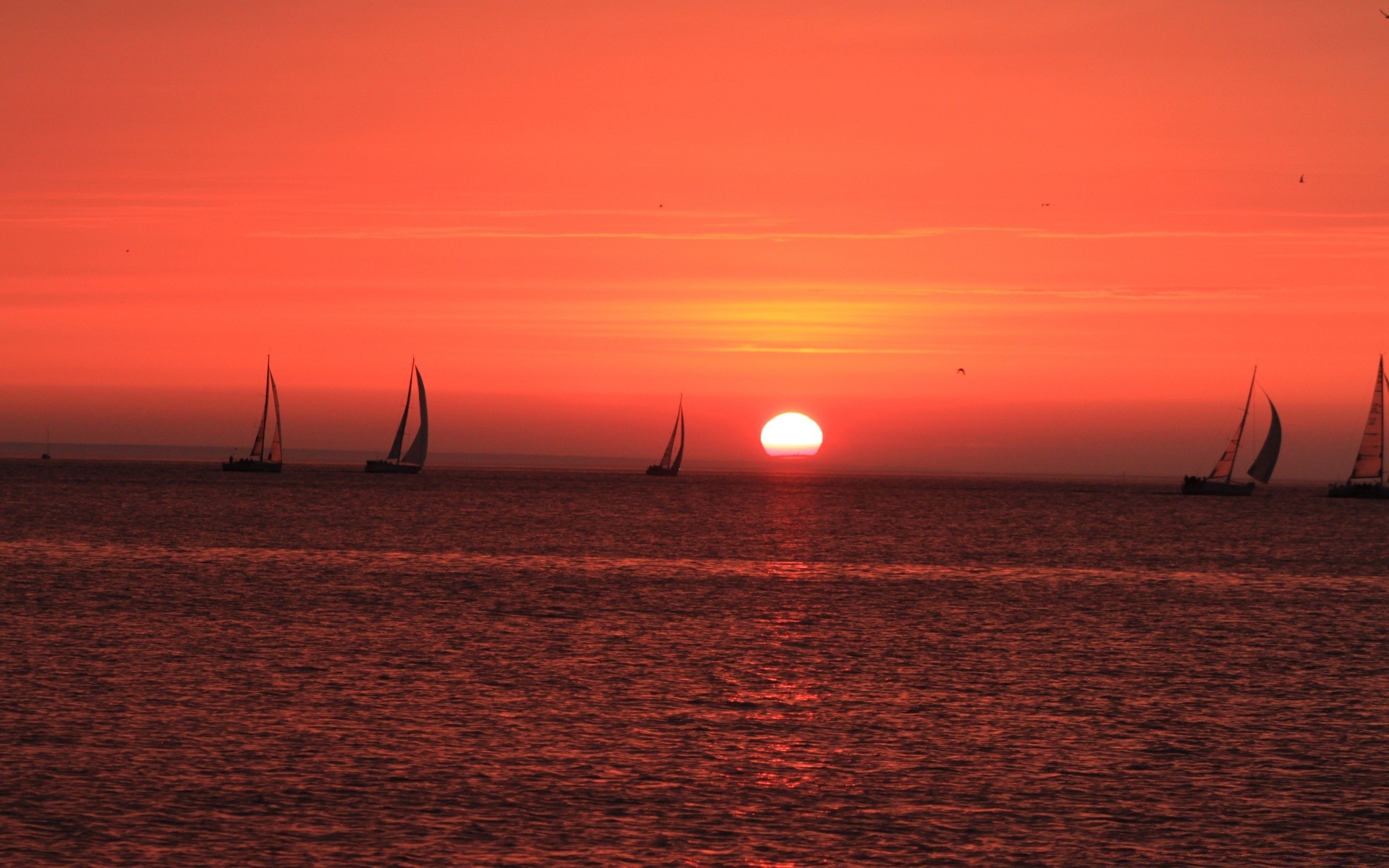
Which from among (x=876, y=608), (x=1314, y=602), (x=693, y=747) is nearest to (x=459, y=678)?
(x=693, y=747)

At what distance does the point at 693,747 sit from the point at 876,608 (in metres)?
33.8

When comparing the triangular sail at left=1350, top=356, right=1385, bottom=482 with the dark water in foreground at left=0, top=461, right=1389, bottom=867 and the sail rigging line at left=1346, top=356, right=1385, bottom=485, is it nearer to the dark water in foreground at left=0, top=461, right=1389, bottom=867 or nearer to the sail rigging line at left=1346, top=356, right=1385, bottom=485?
the sail rigging line at left=1346, top=356, right=1385, bottom=485

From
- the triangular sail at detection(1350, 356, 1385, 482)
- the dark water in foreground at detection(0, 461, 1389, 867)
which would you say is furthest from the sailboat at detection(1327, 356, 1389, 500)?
the dark water in foreground at detection(0, 461, 1389, 867)

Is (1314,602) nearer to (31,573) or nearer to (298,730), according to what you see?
(298,730)

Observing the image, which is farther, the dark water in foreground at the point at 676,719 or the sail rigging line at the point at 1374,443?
the sail rigging line at the point at 1374,443

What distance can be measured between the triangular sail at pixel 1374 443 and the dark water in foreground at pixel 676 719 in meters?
117

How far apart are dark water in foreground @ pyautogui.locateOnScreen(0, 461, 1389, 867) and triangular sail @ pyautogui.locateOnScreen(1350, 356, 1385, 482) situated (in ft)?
383

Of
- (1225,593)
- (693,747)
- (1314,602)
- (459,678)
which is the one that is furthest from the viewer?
(1225,593)

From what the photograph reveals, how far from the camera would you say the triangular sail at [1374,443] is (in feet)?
602

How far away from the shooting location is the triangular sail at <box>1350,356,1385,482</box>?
602ft

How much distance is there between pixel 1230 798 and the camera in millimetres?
26656

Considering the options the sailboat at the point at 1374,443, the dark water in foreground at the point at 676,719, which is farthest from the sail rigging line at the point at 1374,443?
the dark water in foreground at the point at 676,719

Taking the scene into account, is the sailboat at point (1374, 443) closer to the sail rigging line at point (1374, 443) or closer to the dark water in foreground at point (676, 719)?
the sail rigging line at point (1374, 443)

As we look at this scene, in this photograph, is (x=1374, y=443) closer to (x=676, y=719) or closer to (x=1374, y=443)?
(x=1374, y=443)
